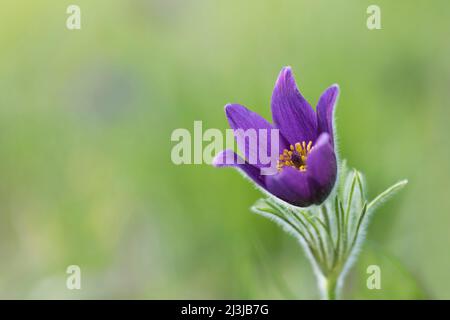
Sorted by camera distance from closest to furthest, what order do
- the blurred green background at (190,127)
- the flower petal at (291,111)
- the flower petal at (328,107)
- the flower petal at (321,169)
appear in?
the flower petal at (321,169), the flower petal at (328,107), the flower petal at (291,111), the blurred green background at (190,127)

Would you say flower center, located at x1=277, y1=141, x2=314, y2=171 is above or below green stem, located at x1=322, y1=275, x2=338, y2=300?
above

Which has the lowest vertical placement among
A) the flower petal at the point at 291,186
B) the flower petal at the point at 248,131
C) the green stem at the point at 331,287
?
the green stem at the point at 331,287

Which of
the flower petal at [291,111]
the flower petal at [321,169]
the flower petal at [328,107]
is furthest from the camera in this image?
the flower petal at [291,111]

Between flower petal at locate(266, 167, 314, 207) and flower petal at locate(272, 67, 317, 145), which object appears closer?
flower petal at locate(266, 167, 314, 207)

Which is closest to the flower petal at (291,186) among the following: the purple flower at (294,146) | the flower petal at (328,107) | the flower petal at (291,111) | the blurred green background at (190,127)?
the purple flower at (294,146)

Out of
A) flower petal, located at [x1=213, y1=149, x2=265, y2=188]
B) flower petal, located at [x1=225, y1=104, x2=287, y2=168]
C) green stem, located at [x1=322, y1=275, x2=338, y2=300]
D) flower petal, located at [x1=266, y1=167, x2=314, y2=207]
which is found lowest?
green stem, located at [x1=322, y1=275, x2=338, y2=300]

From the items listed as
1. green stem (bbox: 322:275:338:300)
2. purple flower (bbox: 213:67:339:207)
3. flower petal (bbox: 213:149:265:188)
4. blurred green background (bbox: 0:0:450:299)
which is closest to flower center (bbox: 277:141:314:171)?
purple flower (bbox: 213:67:339:207)

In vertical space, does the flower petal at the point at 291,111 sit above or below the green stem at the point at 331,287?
above

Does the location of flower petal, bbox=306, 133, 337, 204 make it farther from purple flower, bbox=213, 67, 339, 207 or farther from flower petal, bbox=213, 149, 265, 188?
flower petal, bbox=213, 149, 265, 188

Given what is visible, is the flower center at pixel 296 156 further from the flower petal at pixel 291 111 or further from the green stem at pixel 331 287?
the green stem at pixel 331 287
